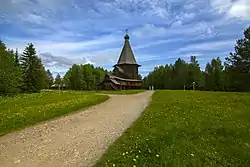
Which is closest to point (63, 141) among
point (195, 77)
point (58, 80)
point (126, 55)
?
point (126, 55)

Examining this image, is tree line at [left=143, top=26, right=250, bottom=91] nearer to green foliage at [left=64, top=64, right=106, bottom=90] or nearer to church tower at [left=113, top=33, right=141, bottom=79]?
church tower at [left=113, top=33, right=141, bottom=79]

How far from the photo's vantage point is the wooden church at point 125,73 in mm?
66750

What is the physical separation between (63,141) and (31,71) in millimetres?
42705

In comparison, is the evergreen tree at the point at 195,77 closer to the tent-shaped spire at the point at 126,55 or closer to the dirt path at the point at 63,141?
the tent-shaped spire at the point at 126,55

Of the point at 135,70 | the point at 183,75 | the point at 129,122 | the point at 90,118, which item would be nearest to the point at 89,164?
the point at 129,122

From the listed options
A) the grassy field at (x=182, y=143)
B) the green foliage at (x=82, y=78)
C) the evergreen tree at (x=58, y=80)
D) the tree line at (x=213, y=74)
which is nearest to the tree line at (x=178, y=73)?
the tree line at (x=213, y=74)

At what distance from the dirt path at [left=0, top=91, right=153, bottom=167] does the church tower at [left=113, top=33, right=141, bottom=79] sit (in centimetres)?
5429

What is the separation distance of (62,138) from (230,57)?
48.5 meters

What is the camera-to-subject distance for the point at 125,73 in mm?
69375

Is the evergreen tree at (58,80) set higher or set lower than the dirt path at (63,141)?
higher

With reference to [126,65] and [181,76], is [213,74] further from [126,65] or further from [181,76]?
[126,65]

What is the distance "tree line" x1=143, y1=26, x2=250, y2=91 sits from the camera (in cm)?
4925

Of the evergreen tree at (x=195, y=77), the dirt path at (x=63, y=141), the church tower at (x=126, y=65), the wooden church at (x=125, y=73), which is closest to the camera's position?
the dirt path at (x=63, y=141)

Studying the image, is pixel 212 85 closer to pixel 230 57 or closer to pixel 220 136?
pixel 230 57
